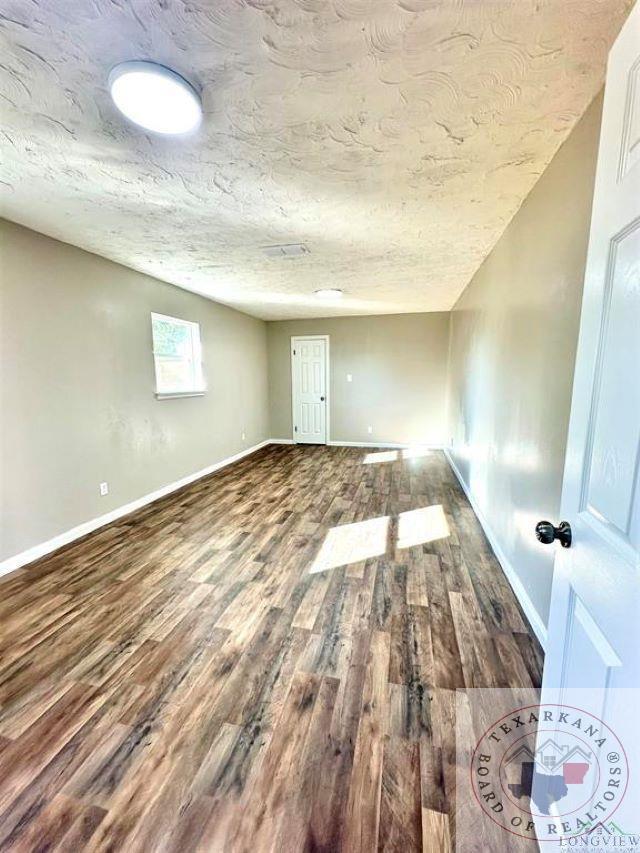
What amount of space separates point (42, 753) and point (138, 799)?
435 mm

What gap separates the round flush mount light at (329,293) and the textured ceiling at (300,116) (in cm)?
150

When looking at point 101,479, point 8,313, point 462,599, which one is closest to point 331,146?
point 8,313

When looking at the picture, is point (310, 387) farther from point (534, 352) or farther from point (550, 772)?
point (550, 772)

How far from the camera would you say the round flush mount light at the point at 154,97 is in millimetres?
1133

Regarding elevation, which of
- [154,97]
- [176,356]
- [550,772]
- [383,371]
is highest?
[154,97]

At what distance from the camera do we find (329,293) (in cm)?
424

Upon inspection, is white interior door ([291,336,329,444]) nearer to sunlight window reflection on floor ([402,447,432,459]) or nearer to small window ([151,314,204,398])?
sunlight window reflection on floor ([402,447,432,459])

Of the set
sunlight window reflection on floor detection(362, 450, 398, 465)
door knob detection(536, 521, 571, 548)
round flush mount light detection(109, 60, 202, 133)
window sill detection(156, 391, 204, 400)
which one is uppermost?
round flush mount light detection(109, 60, 202, 133)

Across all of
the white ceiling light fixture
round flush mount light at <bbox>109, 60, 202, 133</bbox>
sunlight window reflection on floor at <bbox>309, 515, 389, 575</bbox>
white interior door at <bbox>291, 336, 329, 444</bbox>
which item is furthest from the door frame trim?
round flush mount light at <bbox>109, 60, 202, 133</bbox>

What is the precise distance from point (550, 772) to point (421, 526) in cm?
217

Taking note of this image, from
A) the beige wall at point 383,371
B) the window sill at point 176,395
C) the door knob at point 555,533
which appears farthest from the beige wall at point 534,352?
the window sill at point 176,395

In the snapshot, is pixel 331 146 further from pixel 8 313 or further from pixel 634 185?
pixel 8 313

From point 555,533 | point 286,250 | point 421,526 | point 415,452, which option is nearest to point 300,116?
point 286,250

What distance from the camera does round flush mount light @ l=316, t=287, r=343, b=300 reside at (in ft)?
13.5
